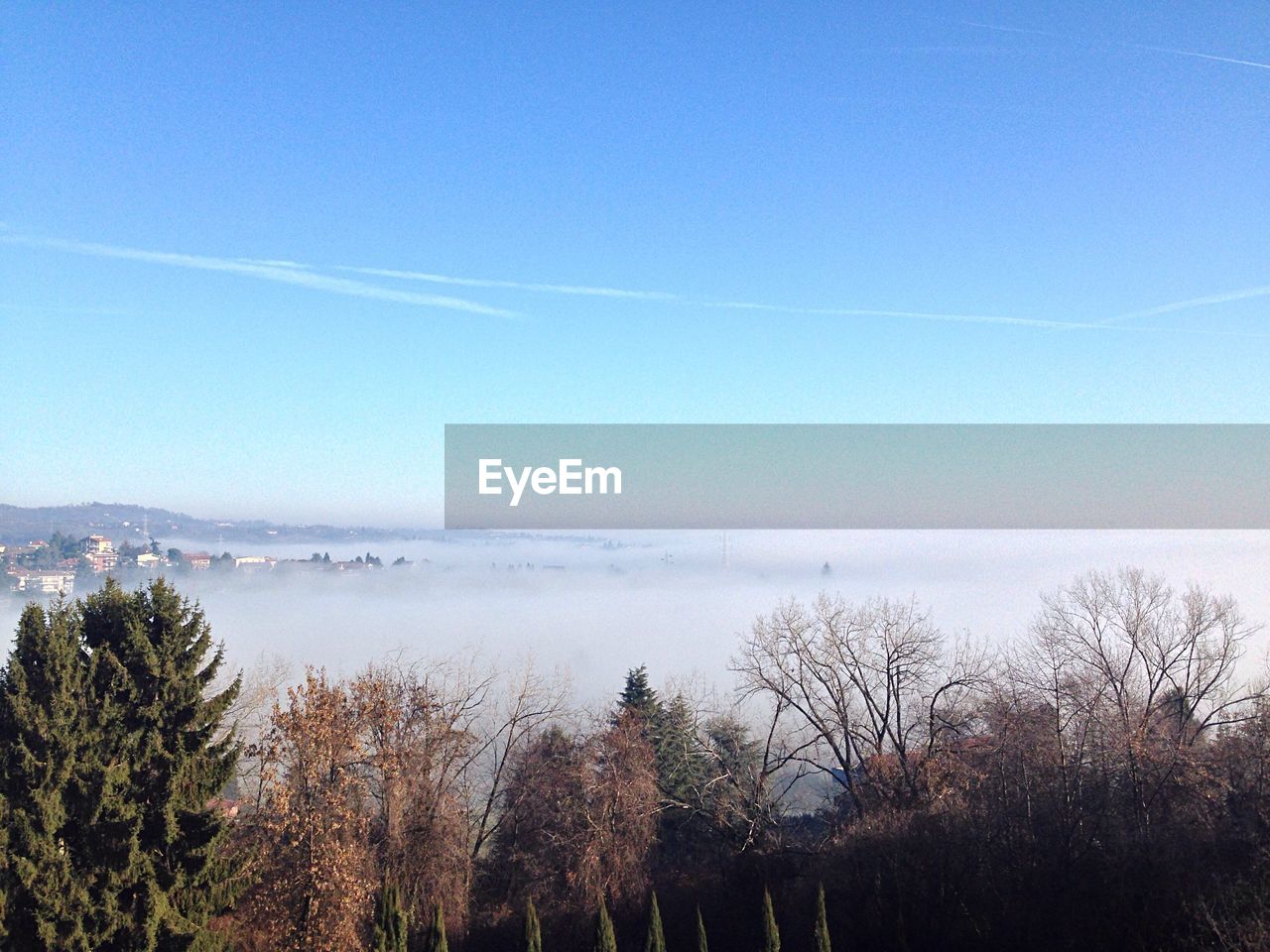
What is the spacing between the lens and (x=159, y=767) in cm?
1512

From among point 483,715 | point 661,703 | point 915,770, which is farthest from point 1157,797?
point 483,715

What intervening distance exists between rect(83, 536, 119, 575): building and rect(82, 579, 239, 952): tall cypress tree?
45.0 m

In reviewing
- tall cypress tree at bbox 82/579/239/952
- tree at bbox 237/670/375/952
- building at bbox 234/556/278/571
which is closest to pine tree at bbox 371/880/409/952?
tree at bbox 237/670/375/952

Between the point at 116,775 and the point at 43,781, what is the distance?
1015 mm

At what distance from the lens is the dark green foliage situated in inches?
541

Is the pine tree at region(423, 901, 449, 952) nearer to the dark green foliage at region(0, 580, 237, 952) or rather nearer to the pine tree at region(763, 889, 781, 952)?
the dark green foliage at region(0, 580, 237, 952)

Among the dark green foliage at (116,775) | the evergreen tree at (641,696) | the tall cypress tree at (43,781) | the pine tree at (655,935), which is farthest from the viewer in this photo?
the evergreen tree at (641,696)

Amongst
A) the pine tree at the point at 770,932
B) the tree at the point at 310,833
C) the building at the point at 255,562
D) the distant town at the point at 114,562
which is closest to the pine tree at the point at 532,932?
the tree at the point at 310,833

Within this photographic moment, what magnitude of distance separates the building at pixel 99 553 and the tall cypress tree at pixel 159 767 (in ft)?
148

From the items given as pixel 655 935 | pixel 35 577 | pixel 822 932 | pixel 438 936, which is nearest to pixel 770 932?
pixel 822 932

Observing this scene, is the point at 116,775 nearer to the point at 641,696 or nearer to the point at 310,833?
the point at 310,833

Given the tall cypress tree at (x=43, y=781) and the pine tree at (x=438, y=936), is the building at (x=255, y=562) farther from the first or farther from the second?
the pine tree at (x=438, y=936)

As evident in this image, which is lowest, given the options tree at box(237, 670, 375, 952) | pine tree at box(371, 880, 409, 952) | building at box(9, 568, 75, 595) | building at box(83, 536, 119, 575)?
pine tree at box(371, 880, 409, 952)

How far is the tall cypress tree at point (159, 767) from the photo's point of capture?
14250mm
